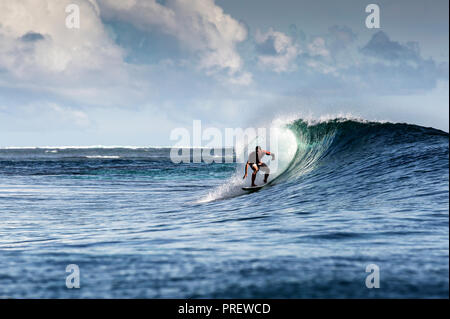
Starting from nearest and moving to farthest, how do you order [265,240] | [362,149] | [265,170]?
[265,240] → [362,149] → [265,170]

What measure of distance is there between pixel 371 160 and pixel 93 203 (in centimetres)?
842

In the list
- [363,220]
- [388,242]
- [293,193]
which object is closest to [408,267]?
[388,242]

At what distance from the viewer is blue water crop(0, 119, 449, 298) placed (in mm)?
3898

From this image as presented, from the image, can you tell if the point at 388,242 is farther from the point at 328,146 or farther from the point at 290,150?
the point at 290,150

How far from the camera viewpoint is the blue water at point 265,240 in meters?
3.90

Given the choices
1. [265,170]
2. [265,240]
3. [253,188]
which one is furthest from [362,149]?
[265,240]

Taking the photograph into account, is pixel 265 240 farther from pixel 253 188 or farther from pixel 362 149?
pixel 362 149

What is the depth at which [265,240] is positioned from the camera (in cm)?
562

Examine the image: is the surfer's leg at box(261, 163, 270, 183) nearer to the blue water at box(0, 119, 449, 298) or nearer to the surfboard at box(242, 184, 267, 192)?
the surfboard at box(242, 184, 267, 192)

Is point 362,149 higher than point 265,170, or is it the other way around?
point 362,149

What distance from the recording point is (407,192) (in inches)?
317

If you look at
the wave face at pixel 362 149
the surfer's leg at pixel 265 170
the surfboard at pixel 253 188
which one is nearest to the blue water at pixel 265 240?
the wave face at pixel 362 149

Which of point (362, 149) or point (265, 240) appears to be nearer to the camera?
point (265, 240)

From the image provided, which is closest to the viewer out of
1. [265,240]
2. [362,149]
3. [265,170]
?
[265,240]
